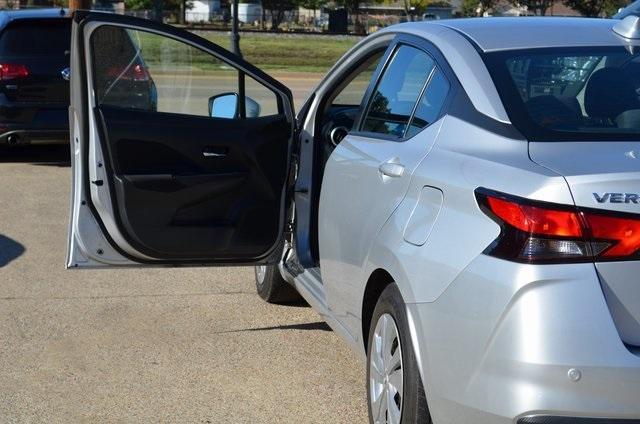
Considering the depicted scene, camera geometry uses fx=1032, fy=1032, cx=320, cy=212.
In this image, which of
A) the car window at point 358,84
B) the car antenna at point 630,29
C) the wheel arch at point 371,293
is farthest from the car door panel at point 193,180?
the car antenna at point 630,29

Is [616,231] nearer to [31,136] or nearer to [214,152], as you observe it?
[214,152]

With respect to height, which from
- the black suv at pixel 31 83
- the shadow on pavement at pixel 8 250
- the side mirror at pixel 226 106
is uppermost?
the side mirror at pixel 226 106

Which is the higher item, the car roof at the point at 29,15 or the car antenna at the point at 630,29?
the car antenna at the point at 630,29

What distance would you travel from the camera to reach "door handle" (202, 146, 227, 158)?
5.32 metres

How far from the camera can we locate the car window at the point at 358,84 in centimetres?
544

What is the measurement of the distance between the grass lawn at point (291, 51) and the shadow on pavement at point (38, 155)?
14572 mm

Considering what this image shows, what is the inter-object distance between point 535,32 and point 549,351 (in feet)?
5.48

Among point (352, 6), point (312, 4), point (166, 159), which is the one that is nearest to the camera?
point (166, 159)

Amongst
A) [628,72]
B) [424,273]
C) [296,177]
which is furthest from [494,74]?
[296,177]

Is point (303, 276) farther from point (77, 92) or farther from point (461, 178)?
point (461, 178)

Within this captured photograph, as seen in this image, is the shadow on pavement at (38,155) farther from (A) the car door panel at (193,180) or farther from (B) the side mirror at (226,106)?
(A) the car door panel at (193,180)

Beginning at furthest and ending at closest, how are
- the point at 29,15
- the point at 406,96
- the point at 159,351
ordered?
the point at 29,15 < the point at 159,351 < the point at 406,96

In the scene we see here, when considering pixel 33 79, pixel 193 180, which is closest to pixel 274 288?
pixel 193 180

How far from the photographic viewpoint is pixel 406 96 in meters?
4.42
